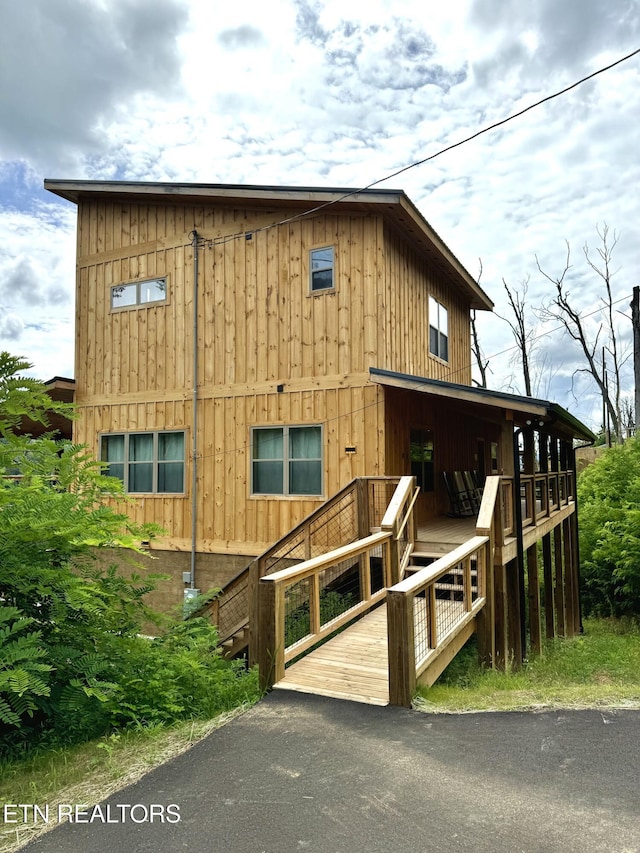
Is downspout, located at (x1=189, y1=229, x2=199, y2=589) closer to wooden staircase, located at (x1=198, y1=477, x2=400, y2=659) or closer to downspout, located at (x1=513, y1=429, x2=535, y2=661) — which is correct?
wooden staircase, located at (x1=198, y1=477, x2=400, y2=659)

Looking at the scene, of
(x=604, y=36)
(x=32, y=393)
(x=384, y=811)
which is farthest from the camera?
(x=604, y=36)

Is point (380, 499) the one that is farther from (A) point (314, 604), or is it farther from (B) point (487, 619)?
(A) point (314, 604)

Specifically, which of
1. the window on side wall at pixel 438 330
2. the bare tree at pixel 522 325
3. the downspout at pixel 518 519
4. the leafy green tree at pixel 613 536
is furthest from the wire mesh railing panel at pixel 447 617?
the bare tree at pixel 522 325

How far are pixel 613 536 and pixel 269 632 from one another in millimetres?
11379

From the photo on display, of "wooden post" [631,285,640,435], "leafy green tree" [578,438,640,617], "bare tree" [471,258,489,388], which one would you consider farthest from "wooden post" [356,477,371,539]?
"bare tree" [471,258,489,388]

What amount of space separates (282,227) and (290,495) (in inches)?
195

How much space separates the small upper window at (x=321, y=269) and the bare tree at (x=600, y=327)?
76.7 ft

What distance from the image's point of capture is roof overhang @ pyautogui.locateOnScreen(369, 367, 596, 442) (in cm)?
816

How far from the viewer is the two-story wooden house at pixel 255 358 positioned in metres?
10.0

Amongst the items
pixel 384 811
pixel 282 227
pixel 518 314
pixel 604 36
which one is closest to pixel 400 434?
pixel 282 227

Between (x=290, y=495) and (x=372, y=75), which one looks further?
(x=372, y=75)

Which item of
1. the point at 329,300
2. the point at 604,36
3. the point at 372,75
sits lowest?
the point at 329,300

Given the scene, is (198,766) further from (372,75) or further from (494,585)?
(372,75)

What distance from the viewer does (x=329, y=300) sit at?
10.4 meters
